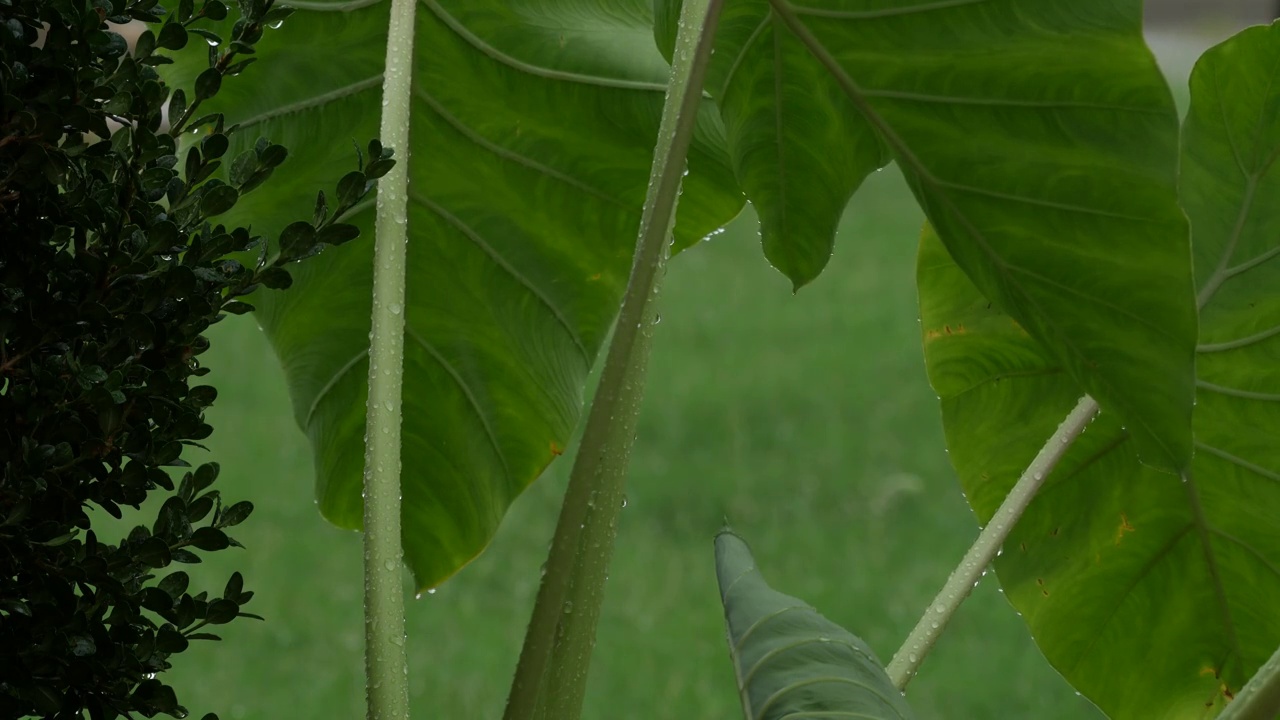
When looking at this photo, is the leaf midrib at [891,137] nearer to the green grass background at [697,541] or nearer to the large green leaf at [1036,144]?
the large green leaf at [1036,144]

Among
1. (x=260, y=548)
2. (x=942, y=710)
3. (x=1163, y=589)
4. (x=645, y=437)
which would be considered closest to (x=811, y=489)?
(x=645, y=437)

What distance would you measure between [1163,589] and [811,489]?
233 centimetres

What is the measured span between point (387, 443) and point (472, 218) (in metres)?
0.36

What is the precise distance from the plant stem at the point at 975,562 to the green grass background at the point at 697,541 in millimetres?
1667

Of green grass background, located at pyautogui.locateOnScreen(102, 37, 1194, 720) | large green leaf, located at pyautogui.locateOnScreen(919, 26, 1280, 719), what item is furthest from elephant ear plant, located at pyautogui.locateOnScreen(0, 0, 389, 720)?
green grass background, located at pyautogui.locateOnScreen(102, 37, 1194, 720)

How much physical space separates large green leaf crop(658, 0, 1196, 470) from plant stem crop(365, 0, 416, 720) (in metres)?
0.20

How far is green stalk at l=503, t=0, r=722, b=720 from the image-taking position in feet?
2.38

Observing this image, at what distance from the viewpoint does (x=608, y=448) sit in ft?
2.42

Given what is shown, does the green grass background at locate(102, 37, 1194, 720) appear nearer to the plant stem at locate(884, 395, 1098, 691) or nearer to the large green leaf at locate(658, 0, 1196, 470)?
the plant stem at locate(884, 395, 1098, 691)

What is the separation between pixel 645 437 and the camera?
148 inches

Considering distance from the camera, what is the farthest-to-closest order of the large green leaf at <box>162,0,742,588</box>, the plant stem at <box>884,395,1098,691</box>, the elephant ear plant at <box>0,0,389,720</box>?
the large green leaf at <box>162,0,742,588</box>
the plant stem at <box>884,395,1098,691</box>
the elephant ear plant at <box>0,0,389,720</box>

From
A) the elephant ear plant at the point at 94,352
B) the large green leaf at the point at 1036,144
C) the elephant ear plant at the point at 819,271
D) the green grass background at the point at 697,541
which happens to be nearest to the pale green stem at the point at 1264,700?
the elephant ear plant at the point at 819,271

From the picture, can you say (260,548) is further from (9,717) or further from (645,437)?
(9,717)

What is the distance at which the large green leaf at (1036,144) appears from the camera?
0.72m
